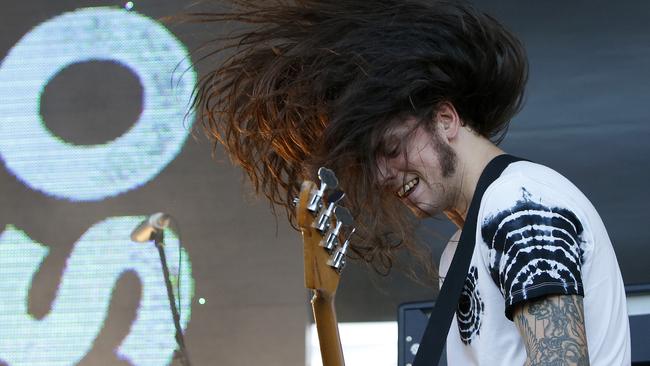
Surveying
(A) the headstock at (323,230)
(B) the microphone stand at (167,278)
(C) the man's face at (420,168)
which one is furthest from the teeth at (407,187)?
(B) the microphone stand at (167,278)

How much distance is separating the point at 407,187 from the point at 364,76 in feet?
0.62

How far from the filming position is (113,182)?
13.0 feet

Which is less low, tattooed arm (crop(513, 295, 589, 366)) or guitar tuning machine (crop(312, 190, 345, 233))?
tattooed arm (crop(513, 295, 589, 366))

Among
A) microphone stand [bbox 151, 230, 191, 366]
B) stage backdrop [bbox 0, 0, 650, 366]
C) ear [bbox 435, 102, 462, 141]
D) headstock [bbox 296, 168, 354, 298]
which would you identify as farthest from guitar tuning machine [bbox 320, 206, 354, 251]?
stage backdrop [bbox 0, 0, 650, 366]

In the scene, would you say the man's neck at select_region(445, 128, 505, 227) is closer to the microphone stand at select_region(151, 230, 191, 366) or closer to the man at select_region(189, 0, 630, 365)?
the man at select_region(189, 0, 630, 365)

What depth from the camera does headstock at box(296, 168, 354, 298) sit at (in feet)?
5.29

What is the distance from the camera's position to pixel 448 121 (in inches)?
61.1

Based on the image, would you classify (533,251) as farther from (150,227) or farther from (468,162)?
(150,227)

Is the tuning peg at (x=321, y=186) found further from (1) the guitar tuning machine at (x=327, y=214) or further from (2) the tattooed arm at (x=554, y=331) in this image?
(2) the tattooed arm at (x=554, y=331)

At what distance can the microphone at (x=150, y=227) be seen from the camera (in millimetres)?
3609

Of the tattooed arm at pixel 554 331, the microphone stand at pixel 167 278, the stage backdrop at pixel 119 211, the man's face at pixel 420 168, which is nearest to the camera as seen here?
the tattooed arm at pixel 554 331

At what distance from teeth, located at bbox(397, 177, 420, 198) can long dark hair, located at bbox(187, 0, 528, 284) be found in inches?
2.3

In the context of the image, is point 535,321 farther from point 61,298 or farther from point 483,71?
point 61,298

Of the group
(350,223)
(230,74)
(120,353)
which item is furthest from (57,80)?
(350,223)
